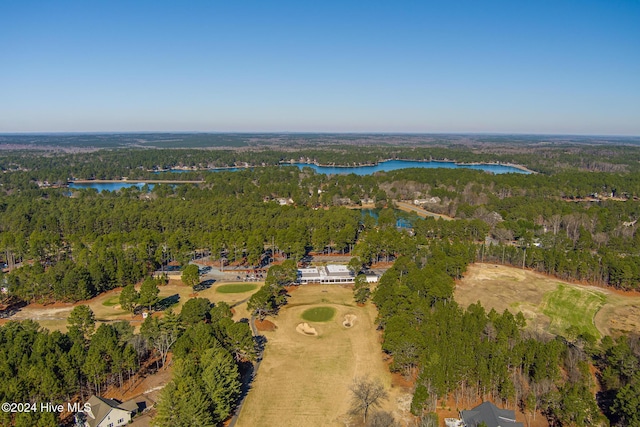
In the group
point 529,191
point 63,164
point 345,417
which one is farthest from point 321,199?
point 63,164

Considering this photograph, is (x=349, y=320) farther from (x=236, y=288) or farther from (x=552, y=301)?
(x=552, y=301)

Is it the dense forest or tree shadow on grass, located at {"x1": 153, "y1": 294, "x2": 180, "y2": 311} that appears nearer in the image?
the dense forest

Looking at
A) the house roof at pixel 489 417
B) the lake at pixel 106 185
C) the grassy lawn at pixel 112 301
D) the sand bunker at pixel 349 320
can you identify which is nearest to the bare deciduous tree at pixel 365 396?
the house roof at pixel 489 417

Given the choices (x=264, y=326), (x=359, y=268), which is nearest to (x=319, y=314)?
(x=264, y=326)

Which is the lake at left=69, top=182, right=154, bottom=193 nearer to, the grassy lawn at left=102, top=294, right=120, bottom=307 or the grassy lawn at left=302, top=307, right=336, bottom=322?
the grassy lawn at left=102, top=294, right=120, bottom=307

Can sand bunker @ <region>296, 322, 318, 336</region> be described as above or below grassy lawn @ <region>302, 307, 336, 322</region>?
above

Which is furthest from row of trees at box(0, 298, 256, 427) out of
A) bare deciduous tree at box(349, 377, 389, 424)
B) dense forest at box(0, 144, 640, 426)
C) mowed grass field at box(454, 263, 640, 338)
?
mowed grass field at box(454, 263, 640, 338)
